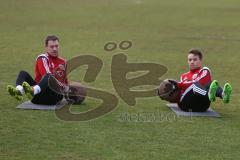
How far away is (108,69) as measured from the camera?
1429 cm

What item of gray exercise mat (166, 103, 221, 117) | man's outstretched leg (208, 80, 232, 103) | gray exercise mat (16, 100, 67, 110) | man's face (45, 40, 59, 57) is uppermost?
man's face (45, 40, 59, 57)

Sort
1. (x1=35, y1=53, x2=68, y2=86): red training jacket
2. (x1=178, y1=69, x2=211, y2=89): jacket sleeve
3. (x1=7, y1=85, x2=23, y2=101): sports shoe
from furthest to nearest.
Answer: (x1=35, y1=53, x2=68, y2=86): red training jacket < (x1=178, y1=69, x2=211, y2=89): jacket sleeve < (x1=7, y1=85, x2=23, y2=101): sports shoe

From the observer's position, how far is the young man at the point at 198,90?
30.8 feet

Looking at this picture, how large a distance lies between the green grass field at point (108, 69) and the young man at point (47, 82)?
14.0 inches

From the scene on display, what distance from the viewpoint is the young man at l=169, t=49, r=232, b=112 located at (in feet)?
30.8

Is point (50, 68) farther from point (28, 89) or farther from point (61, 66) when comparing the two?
point (28, 89)

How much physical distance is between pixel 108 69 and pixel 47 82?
15.5 ft

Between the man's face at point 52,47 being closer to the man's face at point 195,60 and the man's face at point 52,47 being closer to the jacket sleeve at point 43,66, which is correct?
the jacket sleeve at point 43,66

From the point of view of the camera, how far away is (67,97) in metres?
10.0

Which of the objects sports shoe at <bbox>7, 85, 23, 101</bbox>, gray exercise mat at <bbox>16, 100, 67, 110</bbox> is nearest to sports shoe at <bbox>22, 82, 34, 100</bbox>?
sports shoe at <bbox>7, 85, 23, 101</bbox>

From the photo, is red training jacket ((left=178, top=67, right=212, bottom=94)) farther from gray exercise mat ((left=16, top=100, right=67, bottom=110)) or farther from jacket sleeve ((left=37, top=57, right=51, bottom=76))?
jacket sleeve ((left=37, top=57, right=51, bottom=76))

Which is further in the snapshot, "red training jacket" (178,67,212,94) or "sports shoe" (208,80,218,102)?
"red training jacket" (178,67,212,94)

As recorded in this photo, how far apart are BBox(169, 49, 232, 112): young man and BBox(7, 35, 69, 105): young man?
71.9 inches

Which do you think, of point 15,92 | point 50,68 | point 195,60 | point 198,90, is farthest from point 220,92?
point 15,92
